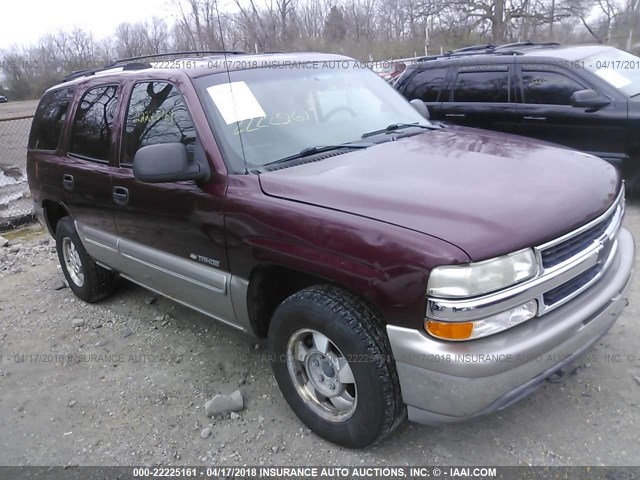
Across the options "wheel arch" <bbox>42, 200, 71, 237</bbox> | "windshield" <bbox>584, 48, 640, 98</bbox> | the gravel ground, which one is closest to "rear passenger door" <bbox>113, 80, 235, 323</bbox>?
"wheel arch" <bbox>42, 200, 71, 237</bbox>

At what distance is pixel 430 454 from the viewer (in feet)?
8.71

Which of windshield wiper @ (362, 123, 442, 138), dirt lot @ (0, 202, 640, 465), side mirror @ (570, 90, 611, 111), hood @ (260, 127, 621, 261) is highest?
windshield wiper @ (362, 123, 442, 138)

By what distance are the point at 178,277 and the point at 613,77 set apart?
17.8ft

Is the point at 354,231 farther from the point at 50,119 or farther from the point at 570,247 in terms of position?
the point at 50,119

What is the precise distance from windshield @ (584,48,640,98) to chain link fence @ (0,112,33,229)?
798 cm

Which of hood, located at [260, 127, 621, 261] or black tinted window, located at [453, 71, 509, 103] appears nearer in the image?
hood, located at [260, 127, 621, 261]

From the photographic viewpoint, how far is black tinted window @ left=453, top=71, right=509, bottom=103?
22.1 feet

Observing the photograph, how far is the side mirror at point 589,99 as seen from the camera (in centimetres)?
580

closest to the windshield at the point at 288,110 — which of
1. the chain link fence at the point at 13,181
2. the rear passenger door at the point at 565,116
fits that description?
the rear passenger door at the point at 565,116

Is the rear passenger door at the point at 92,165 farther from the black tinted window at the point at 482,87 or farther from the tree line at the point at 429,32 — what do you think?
the tree line at the point at 429,32

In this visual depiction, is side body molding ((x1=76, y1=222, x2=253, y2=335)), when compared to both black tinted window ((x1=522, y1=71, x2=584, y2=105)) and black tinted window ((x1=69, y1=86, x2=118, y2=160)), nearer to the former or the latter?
black tinted window ((x1=69, y1=86, x2=118, y2=160))

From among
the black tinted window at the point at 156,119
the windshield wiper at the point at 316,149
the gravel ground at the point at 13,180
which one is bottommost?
the gravel ground at the point at 13,180

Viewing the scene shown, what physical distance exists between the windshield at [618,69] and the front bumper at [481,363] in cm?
465

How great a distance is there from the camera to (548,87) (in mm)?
6324
